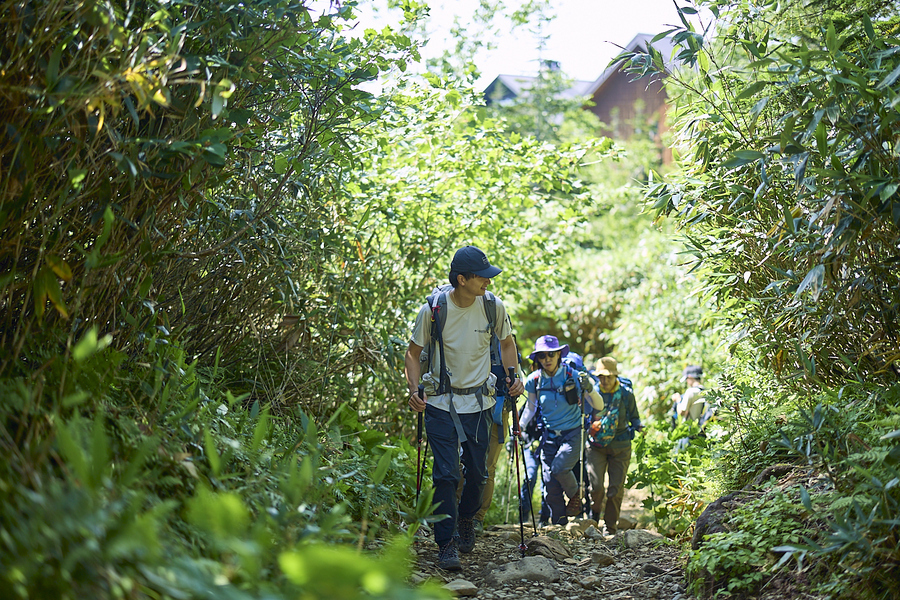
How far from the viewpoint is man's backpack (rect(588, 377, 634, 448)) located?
7.13 meters

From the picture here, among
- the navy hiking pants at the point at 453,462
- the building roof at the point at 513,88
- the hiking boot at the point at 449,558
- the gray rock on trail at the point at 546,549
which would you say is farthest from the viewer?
the building roof at the point at 513,88

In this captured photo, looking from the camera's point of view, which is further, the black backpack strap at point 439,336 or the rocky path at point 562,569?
the black backpack strap at point 439,336

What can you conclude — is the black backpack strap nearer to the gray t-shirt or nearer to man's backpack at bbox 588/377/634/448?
the gray t-shirt

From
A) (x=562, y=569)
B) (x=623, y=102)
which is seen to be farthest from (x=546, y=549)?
(x=623, y=102)

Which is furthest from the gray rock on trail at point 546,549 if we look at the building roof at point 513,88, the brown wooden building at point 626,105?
the brown wooden building at point 626,105

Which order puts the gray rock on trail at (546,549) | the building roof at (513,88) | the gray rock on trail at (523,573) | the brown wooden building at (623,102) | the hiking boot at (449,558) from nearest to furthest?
1. the gray rock on trail at (523,573)
2. the hiking boot at (449,558)
3. the gray rock on trail at (546,549)
4. the brown wooden building at (623,102)
5. the building roof at (513,88)

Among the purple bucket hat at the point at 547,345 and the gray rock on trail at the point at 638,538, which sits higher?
the purple bucket hat at the point at 547,345

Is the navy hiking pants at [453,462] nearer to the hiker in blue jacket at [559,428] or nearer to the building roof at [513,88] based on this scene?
the hiker in blue jacket at [559,428]

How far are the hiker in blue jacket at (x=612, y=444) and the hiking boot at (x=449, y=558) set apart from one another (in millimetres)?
3034

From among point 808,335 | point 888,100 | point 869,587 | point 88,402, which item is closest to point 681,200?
point 808,335

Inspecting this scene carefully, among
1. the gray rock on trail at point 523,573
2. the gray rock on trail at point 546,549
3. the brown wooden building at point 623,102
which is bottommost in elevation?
the gray rock on trail at point 523,573

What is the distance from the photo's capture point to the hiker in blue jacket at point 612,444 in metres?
7.19

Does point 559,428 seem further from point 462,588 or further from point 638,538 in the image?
point 462,588

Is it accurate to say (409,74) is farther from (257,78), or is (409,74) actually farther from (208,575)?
(208,575)
